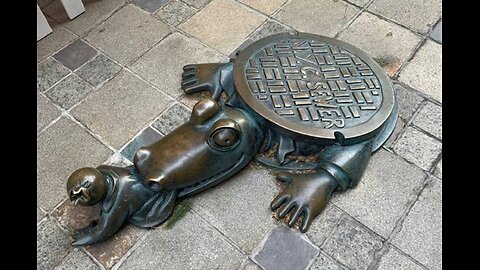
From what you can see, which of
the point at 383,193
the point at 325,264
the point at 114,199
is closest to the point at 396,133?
the point at 383,193

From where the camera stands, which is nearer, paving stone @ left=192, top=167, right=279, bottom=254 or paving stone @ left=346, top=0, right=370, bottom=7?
paving stone @ left=192, top=167, right=279, bottom=254

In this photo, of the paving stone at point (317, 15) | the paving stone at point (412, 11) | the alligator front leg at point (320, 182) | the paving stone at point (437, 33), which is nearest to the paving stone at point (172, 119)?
the alligator front leg at point (320, 182)

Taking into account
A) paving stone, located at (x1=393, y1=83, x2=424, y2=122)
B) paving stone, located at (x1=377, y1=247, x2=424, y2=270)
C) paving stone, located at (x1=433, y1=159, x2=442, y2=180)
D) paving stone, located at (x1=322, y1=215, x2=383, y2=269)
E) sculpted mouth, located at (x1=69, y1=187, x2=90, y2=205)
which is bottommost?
paving stone, located at (x1=377, y1=247, x2=424, y2=270)

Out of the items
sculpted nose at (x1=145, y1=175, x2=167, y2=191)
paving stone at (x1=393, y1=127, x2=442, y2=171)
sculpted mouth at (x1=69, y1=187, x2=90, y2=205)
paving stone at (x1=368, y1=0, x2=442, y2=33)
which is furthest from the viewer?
paving stone at (x1=368, y1=0, x2=442, y2=33)

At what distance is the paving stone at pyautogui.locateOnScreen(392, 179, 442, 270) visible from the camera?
2.10 metres

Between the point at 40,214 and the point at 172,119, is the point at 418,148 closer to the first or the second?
the point at 172,119

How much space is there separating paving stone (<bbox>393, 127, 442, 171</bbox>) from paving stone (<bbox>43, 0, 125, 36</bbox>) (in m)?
2.18

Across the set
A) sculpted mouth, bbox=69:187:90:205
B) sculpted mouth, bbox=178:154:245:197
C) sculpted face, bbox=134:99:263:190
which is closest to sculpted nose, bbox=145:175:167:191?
sculpted face, bbox=134:99:263:190

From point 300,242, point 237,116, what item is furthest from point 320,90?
point 300,242

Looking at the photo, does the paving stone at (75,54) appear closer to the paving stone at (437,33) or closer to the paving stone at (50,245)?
the paving stone at (50,245)

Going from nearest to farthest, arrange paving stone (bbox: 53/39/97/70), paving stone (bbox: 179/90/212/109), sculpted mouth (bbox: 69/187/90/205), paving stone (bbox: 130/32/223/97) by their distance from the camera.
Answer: sculpted mouth (bbox: 69/187/90/205) < paving stone (bbox: 179/90/212/109) < paving stone (bbox: 130/32/223/97) < paving stone (bbox: 53/39/97/70)

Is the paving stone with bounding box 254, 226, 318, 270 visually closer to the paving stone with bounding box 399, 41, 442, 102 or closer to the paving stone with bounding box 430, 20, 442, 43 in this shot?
the paving stone with bounding box 399, 41, 442, 102

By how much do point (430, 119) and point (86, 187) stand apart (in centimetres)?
192

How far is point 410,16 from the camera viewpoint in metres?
3.10
